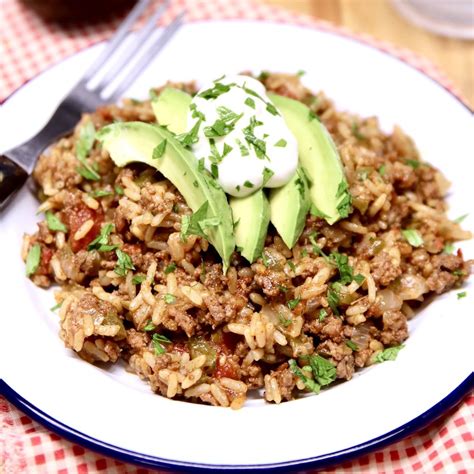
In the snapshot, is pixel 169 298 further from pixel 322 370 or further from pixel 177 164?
pixel 322 370

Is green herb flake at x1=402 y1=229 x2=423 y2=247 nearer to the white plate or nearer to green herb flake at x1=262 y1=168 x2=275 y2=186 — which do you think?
the white plate

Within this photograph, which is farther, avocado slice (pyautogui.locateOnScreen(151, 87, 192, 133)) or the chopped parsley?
avocado slice (pyautogui.locateOnScreen(151, 87, 192, 133))

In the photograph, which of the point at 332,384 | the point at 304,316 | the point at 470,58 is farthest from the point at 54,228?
the point at 470,58

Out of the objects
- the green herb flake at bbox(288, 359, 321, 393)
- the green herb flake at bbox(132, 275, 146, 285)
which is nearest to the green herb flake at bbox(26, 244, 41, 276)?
the green herb flake at bbox(132, 275, 146, 285)

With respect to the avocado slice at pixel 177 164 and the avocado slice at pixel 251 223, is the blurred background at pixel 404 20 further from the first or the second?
→ the avocado slice at pixel 251 223

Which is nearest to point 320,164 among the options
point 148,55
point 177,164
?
point 177,164

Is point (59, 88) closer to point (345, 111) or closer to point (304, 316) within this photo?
point (345, 111)
